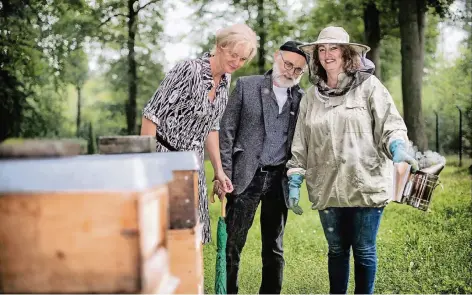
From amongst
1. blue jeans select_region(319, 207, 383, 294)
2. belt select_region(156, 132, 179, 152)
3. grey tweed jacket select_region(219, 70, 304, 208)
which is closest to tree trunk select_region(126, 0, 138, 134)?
grey tweed jacket select_region(219, 70, 304, 208)

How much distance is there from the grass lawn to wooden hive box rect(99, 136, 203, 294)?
80.7 inches

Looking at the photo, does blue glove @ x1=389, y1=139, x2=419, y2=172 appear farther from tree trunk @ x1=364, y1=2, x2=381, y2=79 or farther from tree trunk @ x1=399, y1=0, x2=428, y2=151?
tree trunk @ x1=364, y1=2, x2=381, y2=79

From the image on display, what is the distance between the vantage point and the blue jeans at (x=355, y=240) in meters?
2.64

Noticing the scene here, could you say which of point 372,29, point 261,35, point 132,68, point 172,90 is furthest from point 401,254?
point 372,29

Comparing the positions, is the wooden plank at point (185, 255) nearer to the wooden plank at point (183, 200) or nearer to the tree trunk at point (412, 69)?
the wooden plank at point (183, 200)

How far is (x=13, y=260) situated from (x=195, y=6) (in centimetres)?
557

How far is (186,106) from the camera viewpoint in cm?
275

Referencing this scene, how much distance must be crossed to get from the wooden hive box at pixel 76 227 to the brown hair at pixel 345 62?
5.37ft

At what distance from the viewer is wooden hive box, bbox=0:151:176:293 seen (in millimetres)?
1337

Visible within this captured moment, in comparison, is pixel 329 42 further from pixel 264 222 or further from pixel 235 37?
pixel 264 222

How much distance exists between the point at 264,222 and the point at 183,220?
1.35 m

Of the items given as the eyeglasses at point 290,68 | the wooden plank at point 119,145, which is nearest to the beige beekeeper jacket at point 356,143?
the eyeglasses at point 290,68

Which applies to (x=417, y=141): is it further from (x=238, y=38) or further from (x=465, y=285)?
(x=238, y=38)

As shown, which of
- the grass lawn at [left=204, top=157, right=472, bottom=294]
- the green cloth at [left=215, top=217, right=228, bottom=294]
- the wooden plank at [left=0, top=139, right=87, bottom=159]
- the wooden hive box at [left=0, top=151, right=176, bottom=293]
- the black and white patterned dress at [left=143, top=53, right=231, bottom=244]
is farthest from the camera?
the grass lawn at [left=204, top=157, right=472, bottom=294]
